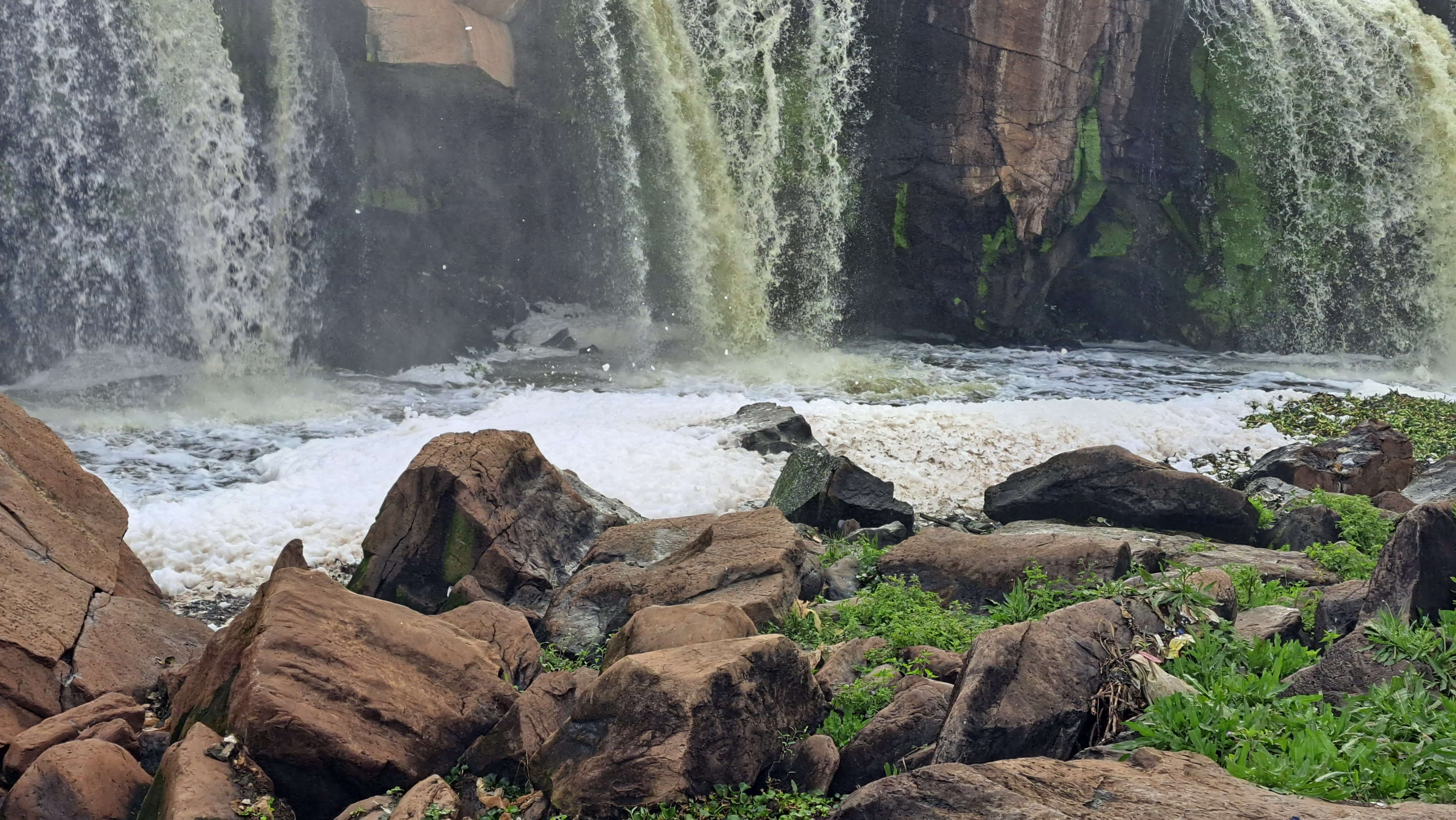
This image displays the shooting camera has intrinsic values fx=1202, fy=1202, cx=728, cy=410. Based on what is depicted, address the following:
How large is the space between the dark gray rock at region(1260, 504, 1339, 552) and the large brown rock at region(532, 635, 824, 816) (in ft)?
16.4

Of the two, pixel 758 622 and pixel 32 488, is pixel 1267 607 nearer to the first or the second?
pixel 758 622

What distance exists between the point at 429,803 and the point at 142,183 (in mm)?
13003

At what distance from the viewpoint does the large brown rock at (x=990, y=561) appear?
6652 millimetres

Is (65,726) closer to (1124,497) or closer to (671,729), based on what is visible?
Answer: (671,729)

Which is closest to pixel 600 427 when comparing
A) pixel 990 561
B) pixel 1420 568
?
pixel 990 561

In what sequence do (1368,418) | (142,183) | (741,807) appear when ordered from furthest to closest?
(1368,418) < (142,183) < (741,807)

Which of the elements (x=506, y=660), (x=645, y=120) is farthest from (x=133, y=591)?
(x=645, y=120)

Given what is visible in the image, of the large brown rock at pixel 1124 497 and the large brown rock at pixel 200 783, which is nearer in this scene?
the large brown rock at pixel 200 783

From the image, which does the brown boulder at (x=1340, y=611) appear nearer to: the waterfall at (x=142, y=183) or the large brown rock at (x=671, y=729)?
the large brown rock at (x=671, y=729)

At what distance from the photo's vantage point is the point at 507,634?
21.0ft

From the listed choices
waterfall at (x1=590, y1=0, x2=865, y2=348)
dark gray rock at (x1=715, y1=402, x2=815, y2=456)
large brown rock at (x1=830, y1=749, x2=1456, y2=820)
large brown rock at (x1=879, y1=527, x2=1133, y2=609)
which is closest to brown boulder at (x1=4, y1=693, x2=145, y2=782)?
large brown rock at (x1=830, y1=749, x2=1456, y2=820)

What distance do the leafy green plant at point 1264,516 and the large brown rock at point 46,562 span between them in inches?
300

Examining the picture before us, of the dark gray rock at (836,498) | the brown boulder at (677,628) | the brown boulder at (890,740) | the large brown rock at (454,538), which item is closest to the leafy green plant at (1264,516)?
the dark gray rock at (836,498)

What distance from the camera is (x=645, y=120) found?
1802cm
